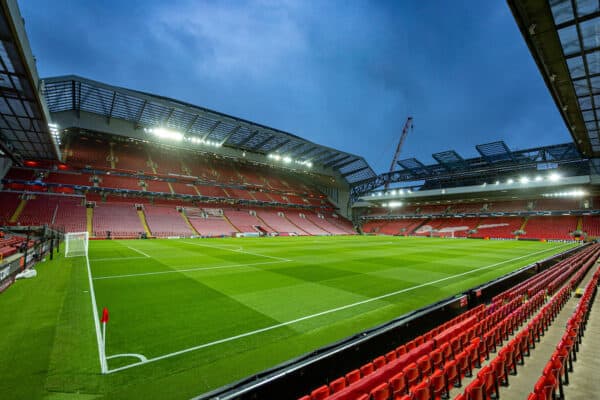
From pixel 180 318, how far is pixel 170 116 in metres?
40.7

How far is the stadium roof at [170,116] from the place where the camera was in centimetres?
3406

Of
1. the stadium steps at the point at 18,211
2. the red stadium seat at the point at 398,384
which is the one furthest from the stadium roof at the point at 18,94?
the red stadium seat at the point at 398,384

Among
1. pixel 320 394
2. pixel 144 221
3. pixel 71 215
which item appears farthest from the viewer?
pixel 144 221

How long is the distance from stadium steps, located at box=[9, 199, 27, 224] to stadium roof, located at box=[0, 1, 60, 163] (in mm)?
9969

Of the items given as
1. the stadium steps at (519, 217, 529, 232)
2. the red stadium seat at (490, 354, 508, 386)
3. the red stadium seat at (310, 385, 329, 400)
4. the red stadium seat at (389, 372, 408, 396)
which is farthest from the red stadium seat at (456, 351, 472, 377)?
the stadium steps at (519, 217, 529, 232)

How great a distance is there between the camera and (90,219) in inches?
→ 1474

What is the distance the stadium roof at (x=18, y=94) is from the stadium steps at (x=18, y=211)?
9.97 m

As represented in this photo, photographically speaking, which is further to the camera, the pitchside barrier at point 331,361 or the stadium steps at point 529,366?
the stadium steps at point 529,366

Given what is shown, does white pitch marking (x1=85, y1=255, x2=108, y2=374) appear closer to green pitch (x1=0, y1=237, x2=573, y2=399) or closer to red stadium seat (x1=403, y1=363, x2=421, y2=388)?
green pitch (x1=0, y1=237, x2=573, y2=399)

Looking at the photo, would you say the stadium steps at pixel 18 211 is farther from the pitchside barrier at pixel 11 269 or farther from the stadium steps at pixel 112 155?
the pitchside barrier at pixel 11 269

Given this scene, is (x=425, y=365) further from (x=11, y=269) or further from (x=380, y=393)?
(x=11, y=269)

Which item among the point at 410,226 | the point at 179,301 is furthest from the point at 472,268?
the point at 410,226

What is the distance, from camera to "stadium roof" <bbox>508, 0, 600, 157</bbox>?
30.0 ft

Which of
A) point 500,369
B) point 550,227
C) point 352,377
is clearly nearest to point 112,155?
point 352,377
